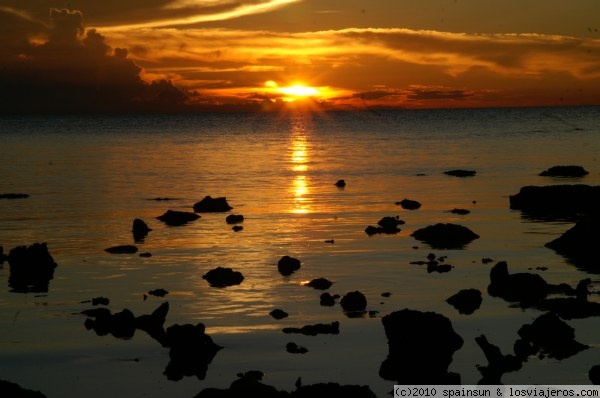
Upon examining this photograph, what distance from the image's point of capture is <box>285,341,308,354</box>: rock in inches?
1045

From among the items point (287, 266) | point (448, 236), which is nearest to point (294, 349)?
point (287, 266)

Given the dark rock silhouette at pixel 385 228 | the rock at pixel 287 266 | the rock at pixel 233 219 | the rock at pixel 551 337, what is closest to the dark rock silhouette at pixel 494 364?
the rock at pixel 551 337

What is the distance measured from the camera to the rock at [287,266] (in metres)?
39.3

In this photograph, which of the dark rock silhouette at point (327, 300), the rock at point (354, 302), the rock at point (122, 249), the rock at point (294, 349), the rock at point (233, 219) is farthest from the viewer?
the rock at point (233, 219)

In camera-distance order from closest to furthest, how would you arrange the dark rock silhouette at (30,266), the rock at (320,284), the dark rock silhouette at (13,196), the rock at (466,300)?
the rock at (466,300), the rock at (320,284), the dark rock silhouette at (30,266), the dark rock silhouette at (13,196)

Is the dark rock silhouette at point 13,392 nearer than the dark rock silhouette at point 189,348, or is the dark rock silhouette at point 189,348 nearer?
the dark rock silhouette at point 13,392

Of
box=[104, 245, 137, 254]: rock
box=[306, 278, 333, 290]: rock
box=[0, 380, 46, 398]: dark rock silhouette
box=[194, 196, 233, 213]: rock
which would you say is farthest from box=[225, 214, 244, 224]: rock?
box=[0, 380, 46, 398]: dark rock silhouette

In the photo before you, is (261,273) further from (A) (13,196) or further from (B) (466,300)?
(A) (13,196)

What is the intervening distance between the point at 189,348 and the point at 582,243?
2424cm

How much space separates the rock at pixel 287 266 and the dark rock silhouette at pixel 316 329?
33.0 ft

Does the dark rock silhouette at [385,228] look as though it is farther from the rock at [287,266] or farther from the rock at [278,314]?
the rock at [278,314]

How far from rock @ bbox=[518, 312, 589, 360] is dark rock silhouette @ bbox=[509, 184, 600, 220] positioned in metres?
34.1

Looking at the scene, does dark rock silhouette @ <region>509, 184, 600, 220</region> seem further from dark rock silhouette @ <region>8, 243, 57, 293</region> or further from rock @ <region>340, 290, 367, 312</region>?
dark rock silhouette @ <region>8, 243, 57, 293</region>

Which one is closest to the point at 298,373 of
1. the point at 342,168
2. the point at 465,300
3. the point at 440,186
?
the point at 465,300
